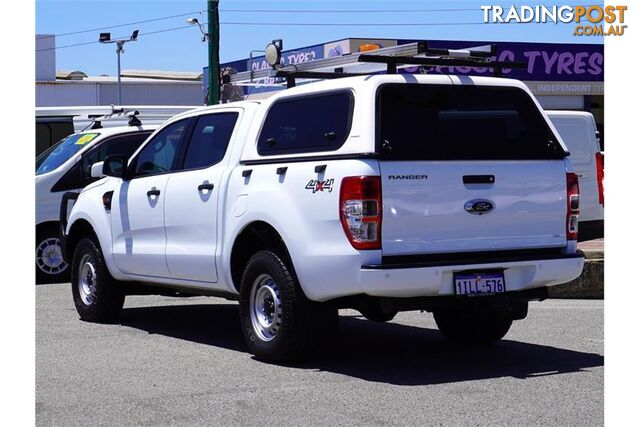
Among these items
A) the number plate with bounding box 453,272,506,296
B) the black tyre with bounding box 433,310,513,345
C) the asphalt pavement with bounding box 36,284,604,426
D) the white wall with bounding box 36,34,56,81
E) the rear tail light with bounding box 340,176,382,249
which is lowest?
the asphalt pavement with bounding box 36,284,604,426

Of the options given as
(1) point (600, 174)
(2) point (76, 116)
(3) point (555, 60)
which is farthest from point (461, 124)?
(3) point (555, 60)

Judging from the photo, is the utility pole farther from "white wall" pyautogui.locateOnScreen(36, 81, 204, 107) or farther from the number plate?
"white wall" pyautogui.locateOnScreen(36, 81, 204, 107)

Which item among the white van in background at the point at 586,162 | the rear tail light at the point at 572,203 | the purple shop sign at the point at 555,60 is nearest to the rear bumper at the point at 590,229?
the white van in background at the point at 586,162

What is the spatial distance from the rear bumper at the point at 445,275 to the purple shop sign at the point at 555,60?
26.1 metres

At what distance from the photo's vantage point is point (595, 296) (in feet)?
41.7

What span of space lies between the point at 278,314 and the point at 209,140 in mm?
1929

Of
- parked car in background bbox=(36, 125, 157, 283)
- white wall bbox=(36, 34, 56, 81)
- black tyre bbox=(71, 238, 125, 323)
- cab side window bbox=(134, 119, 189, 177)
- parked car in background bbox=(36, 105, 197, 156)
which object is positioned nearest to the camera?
cab side window bbox=(134, 119, 189, 177)

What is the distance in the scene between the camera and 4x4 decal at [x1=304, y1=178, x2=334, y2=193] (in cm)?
759

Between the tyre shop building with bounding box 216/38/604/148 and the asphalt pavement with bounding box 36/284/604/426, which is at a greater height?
the tyre shop building with bounding box 216/38/604/148

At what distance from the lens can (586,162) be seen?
613 inches

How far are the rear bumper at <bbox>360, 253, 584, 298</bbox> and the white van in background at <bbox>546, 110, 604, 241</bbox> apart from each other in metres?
6.94

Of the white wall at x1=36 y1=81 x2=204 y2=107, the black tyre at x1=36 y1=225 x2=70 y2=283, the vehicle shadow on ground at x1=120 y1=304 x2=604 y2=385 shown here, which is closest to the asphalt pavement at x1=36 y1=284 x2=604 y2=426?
the vehicle shadow on ground at x1=120 y1=304 x2=604 y2=385

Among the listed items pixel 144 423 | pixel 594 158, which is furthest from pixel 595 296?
pixel 144 423

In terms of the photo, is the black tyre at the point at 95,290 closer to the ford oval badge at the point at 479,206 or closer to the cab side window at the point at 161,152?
the cab side window at the point at 161,152
